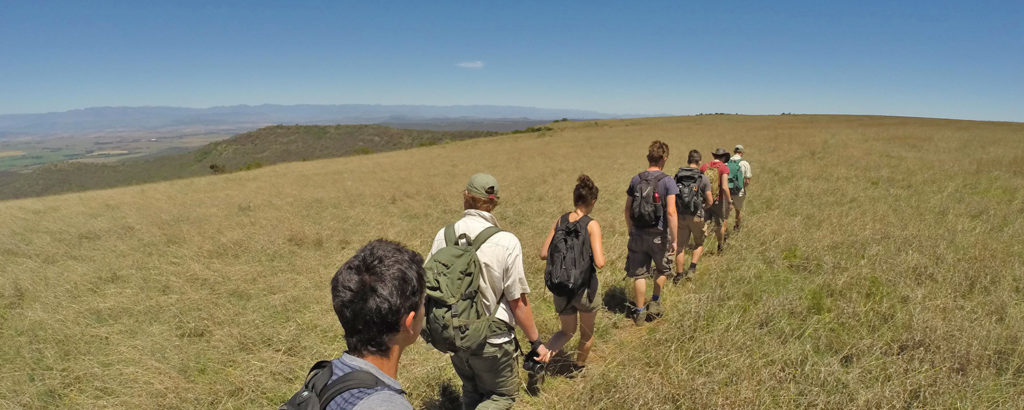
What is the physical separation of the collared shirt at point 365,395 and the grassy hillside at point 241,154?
87.1 metres

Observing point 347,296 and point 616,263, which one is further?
point 616,263

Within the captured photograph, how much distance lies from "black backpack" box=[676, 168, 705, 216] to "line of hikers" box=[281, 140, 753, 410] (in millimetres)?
15

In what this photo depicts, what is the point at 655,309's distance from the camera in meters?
5.29

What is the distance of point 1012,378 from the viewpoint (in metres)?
3.46

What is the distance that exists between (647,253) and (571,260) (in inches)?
76.3

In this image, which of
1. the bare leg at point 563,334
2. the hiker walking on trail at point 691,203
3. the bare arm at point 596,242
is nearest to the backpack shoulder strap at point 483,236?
the bare arm at point 596,242

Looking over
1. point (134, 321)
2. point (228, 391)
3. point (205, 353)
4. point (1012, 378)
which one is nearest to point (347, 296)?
point (228, 391)

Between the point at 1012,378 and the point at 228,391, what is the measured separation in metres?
6.85

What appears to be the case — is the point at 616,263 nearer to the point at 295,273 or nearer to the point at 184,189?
the point at 295,273

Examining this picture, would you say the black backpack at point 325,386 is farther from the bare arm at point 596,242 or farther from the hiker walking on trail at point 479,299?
the bare arm at point 596,242

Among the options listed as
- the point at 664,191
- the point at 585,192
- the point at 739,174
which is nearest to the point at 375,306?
the point at 585,192

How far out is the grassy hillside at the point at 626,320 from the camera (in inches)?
142

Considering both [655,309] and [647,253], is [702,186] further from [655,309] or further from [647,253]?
[655,309]

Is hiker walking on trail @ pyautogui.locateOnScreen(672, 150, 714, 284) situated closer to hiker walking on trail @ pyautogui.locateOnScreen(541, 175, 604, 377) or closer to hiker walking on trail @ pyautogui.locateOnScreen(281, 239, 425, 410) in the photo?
hiker walking on trail @ pyautogui.locateOnScreen(541, 175, 604, 377)
